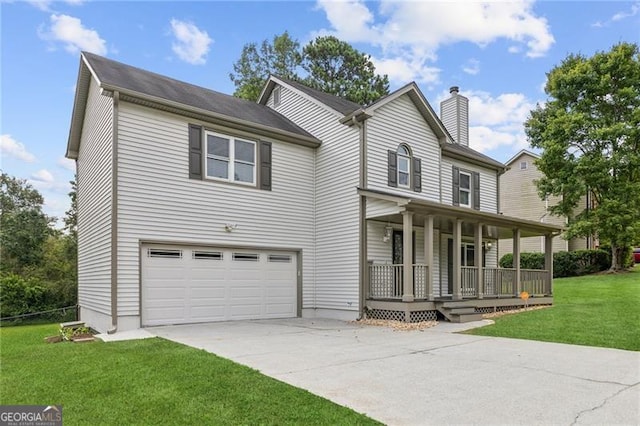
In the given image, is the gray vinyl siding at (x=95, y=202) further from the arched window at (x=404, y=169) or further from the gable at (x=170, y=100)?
the arched window at (x=404, y=169)

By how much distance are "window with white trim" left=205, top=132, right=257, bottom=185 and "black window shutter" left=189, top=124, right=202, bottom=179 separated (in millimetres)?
224

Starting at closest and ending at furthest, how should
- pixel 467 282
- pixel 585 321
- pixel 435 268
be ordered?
pixel 585 321 → pixel 467 282 → pixel 435 268

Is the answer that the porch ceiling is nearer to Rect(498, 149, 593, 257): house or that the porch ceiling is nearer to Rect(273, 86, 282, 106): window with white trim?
Rect(273, 86, 282, 106): window with white trim

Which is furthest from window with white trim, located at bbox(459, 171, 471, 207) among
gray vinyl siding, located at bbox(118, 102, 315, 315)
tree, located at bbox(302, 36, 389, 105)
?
tree, located at bbox(302, 36, 389, 105)

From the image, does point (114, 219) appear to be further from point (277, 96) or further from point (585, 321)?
point (585, 321)

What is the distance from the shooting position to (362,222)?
12.0 m

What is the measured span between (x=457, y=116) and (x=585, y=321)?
1155cm

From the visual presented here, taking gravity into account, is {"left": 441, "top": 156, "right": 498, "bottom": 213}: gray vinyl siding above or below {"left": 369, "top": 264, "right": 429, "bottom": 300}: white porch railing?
above

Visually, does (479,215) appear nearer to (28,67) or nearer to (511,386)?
(511,386)

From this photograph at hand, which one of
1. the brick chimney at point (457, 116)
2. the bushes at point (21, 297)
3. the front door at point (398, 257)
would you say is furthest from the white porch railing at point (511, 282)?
the bushes at point (21, 297)

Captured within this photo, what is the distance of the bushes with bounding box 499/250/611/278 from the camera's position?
22734mm

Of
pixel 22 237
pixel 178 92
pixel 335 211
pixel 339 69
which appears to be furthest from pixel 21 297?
pixel 339 69

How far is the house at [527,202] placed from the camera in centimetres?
2573

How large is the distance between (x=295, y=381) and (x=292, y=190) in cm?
828
